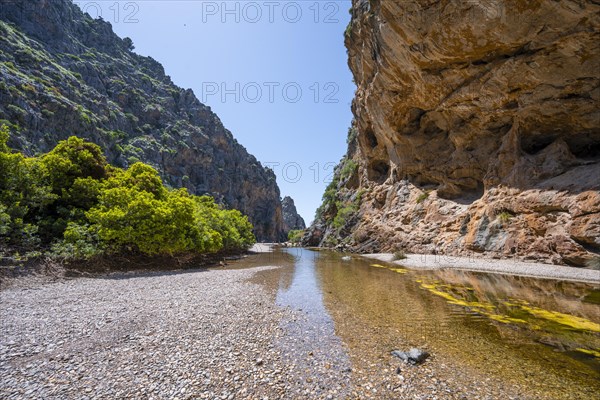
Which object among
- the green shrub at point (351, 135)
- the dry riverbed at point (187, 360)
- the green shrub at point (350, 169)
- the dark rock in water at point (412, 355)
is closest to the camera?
the dry riverbed at point (187, 360)

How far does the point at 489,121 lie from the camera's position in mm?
32062

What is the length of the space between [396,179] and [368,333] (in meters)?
42.3

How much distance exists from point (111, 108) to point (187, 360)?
103m

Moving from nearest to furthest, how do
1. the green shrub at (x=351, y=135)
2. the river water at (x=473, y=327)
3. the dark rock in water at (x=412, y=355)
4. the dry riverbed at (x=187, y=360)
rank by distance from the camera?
the dry riverbed at (x=187, y=360) → the river water at (x=473, y=327) → the dark rock in water at (x=412, y=355) → the green shrub at (x=351, y=135)

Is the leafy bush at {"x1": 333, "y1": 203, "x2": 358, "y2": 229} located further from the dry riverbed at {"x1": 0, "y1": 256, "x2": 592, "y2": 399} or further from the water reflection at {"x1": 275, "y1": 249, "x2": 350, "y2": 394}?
the dry riverbed at {"x1": 0, "y1": 256, "x2": 592, "y2": 399}

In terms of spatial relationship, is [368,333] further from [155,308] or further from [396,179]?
[396,179]

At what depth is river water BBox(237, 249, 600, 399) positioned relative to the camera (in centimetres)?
617

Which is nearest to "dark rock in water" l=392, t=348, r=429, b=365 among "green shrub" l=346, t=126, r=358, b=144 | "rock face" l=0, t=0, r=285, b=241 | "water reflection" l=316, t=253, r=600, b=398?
"water reflection" l=316, t=253, r=600, b=398

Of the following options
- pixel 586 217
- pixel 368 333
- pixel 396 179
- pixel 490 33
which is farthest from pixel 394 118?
pixel 368 333

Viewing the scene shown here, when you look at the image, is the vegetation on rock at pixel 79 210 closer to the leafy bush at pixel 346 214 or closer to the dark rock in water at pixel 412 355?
the dark rock in water at pixel 412 355

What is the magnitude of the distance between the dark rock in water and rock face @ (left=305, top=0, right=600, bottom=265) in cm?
2191

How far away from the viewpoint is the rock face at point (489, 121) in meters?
22.7

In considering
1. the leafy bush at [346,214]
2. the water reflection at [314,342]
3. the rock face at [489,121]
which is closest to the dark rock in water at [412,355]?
the water reflection at [314,342]

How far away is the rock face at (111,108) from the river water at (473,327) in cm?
5583
